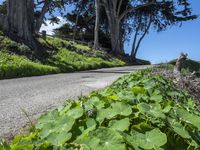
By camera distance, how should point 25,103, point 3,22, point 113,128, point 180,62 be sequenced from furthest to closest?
point 3,22, point 180,62, point 25,103, point 113,128

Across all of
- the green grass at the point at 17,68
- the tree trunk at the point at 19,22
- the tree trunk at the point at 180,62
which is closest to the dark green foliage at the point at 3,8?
the tree trunk at the point at 19,22

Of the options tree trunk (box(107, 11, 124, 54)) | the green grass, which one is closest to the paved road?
the green grass

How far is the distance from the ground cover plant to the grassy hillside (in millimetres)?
15952

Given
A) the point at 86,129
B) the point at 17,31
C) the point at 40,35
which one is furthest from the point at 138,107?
the point at 40,35

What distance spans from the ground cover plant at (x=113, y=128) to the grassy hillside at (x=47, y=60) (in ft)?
52.3

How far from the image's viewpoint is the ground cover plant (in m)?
2.54

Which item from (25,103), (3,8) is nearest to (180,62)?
(25,103)

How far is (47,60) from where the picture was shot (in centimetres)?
2631

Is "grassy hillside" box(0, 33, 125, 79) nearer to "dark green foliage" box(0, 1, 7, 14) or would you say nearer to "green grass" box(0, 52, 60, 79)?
"green grass" box(0, 52, 60, 79)

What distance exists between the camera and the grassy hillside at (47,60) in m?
20.8

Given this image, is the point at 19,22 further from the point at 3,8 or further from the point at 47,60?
the point at 3,8

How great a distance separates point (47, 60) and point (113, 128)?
2378cm

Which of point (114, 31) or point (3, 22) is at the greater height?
point (3, 22)

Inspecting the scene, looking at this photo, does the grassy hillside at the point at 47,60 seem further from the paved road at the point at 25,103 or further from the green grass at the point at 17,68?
the paved road at the point at 25,103
